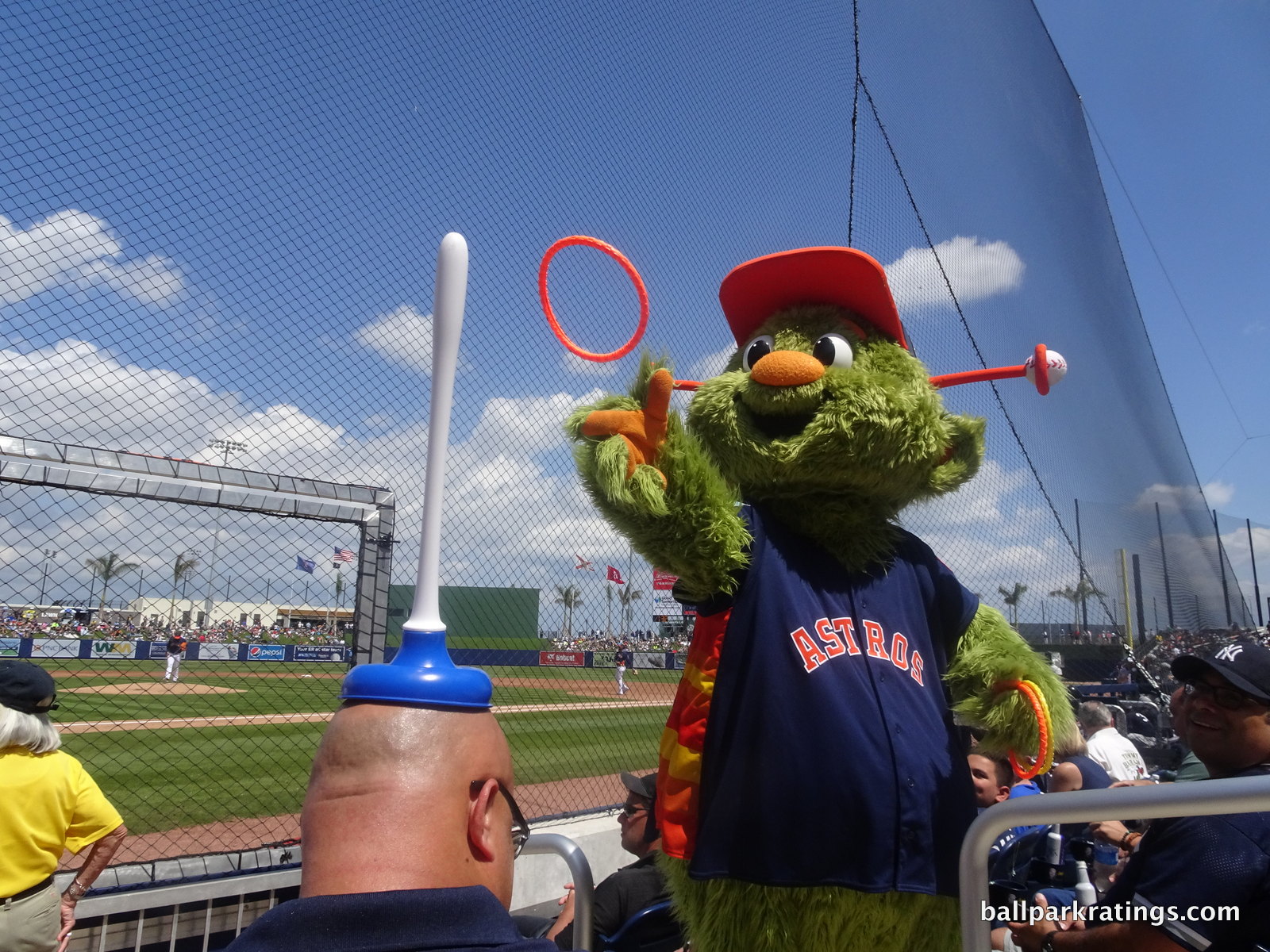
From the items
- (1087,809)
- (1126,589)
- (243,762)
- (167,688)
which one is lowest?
(243,762)

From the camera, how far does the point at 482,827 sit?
0.76m

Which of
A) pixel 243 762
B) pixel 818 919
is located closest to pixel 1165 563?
pixel 818 919

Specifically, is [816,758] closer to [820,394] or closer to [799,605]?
[799,605]

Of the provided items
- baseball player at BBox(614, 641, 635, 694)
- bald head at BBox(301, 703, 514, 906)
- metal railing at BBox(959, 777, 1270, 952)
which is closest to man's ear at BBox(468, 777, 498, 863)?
bald head at BBox(301, 703, 514, 906)

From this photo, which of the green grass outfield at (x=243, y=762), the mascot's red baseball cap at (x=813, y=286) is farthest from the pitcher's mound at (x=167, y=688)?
the mascot's red baseball cap at (x=813, y=286)

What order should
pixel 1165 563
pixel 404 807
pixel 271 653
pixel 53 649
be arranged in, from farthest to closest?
1. pixel 1165 563
2. pixel 271 653
3. pixel 53 649
4. pixel 404 807

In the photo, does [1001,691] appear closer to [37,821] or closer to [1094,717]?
[37,821]

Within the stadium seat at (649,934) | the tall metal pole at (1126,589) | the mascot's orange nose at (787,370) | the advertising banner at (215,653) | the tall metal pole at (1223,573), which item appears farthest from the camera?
the advertising banner at (215,653)

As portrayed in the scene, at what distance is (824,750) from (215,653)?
15.6 meters

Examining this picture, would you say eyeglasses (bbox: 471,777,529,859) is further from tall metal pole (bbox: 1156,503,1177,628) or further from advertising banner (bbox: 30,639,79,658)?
tall metal pole (bbox: 1156,503,1177,628)

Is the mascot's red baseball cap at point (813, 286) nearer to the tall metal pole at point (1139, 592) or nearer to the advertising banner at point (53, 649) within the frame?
the advertising banner at point (53, 649)

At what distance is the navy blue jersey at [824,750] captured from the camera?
4.83 ft

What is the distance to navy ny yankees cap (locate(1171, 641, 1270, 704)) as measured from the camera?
1.75 meters

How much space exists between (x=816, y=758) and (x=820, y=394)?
0.72 metres
